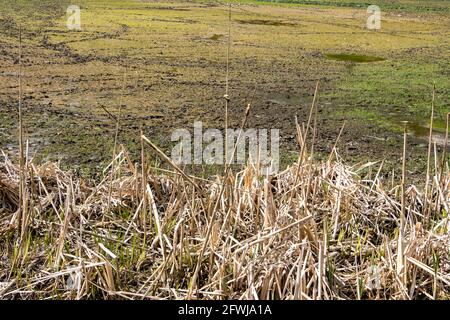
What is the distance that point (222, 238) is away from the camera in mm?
2725

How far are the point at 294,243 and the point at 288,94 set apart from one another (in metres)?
4.65

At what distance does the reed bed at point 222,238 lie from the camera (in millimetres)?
2479

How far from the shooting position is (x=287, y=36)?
10.9 metres

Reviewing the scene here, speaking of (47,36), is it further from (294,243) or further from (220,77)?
(294,243)

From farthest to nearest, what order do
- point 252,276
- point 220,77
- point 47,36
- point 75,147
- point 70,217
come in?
point 47,36, point 220,77, point 75,147, point 70,217, point 252,276

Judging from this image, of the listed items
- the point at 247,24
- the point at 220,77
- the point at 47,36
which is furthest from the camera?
the point at 247,24

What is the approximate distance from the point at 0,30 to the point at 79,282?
835 cm

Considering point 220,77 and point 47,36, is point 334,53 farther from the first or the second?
point 47,36

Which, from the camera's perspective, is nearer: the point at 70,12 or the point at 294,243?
the point at 294,243

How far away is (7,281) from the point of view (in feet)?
8.50

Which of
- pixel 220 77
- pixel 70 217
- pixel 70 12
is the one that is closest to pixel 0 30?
pixel 70 12

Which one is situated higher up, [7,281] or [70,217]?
[70,217]

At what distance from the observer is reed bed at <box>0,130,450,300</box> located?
2.48 m

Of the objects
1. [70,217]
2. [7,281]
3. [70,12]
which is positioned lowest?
[7,281]
